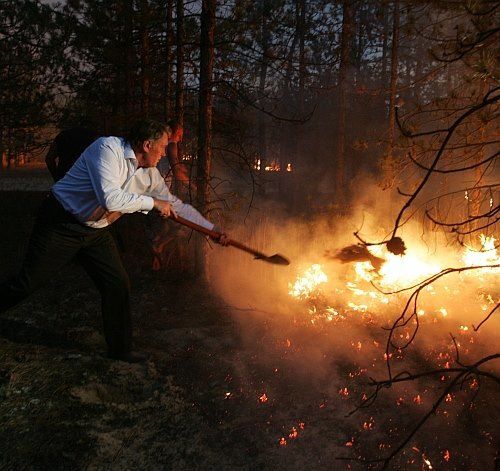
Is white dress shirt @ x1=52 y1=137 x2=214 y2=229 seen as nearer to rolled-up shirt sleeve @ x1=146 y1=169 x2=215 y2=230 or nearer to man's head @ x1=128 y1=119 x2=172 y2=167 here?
man's head @ x1=128 y1=119 x2=172 y2=167

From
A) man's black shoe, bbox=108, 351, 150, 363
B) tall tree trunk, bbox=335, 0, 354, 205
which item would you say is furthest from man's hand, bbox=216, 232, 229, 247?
tall tree trunk, bbox=335, 0, 354, 205

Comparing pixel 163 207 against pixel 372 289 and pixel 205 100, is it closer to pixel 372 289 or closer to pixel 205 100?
pixel 205 100

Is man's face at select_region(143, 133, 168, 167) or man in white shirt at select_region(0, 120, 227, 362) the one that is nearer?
man in white shirt at select_region(0, 120, 227, 362)

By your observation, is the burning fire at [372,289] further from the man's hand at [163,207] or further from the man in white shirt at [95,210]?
the man in white shirt at [95,210]

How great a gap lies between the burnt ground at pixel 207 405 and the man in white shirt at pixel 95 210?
24.8 inches

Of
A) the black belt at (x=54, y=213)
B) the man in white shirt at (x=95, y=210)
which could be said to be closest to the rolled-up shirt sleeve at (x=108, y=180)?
the man in white shirt at (x=95, y=210)

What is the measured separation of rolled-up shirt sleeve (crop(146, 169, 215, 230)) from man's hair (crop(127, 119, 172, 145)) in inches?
23.0

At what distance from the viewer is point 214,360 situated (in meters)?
4.21

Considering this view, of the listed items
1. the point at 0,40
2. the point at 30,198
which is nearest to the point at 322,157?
the point at 30,198

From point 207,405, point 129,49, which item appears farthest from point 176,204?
point 129,49

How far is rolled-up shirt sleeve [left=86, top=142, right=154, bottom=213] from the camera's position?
3.41m

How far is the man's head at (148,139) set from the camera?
11.8 feet

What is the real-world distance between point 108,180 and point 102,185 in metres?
0.06

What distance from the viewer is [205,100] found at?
5.86 metres
